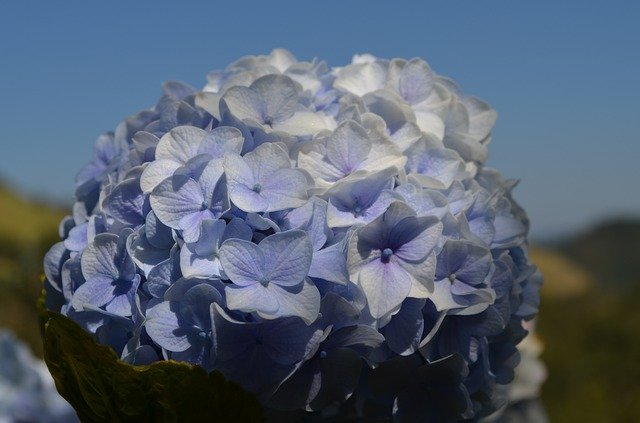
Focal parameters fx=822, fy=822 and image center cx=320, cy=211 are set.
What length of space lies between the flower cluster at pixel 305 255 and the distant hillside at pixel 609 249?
667 cm

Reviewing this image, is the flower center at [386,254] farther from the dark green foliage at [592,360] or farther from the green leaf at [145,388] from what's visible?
the dark green foliage at [592,360]


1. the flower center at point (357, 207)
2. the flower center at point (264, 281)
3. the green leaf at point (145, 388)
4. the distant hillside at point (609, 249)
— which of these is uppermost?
the flower center at point (357, 207)

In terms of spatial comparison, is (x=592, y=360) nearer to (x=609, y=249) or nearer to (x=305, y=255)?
(x=305, y=255)

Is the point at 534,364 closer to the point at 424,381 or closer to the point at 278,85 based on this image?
the point at 424,381

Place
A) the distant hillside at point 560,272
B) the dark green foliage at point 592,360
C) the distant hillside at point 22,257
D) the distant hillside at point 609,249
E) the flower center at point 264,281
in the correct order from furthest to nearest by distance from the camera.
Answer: the distant hillside at point 609,249 → the distant hillside at point 560,272 → the distant hillside at point 22,257 → the dark green foliage at point 592,360 → the flower center at point 264,281

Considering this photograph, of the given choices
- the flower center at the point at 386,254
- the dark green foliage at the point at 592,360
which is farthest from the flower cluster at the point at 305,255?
the dark green foliage at the point at 592,360

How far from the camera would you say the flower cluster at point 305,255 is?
62cm

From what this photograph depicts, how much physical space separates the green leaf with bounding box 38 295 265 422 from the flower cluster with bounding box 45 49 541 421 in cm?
1

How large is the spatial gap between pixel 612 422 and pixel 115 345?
1274 mm

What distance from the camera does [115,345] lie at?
0.70 meters

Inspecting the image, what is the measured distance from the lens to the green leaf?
2.11 ft

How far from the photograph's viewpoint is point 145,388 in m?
0.66

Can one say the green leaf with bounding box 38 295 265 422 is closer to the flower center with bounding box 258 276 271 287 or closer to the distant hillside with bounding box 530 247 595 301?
the flower center with bounding box 258 276 271 287

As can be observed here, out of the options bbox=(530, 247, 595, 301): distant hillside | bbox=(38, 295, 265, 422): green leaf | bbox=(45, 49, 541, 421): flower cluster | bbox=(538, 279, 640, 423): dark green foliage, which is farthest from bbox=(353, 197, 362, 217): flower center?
bbox=(530, 247, 595, 301): distant hillside
